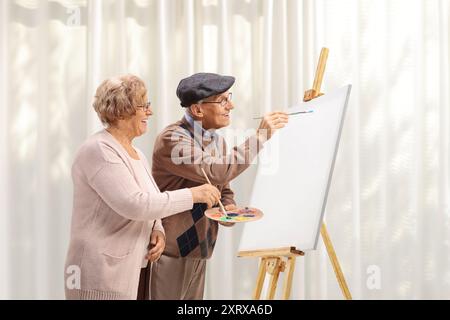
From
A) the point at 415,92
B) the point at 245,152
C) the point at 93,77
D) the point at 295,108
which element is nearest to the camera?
the point at 245,152

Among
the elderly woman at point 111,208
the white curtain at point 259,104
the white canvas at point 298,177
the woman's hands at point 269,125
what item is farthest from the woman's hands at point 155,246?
the white curtain at point 259,104

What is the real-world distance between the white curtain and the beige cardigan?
1.04 metres

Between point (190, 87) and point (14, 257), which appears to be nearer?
point (190, 87)

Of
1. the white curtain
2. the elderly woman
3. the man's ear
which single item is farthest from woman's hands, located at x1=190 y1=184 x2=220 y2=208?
the white curtain

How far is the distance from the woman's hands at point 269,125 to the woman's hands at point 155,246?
1.79 feet

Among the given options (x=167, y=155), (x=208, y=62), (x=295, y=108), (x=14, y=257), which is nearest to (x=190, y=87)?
(x=167, y=155)

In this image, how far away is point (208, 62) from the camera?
128 inches

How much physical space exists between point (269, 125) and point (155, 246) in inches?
25.7

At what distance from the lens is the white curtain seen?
3.20 metres

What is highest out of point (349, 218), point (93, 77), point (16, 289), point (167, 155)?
point (93, 77)

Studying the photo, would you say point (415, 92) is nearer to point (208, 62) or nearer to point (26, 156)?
point (208, 62)

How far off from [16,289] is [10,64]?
3.81 feet

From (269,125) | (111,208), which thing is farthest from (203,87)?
(111,208)

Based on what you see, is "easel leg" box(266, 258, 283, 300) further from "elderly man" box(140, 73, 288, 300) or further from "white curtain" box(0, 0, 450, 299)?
"white curtain" box(0, 0, 450, 299)
